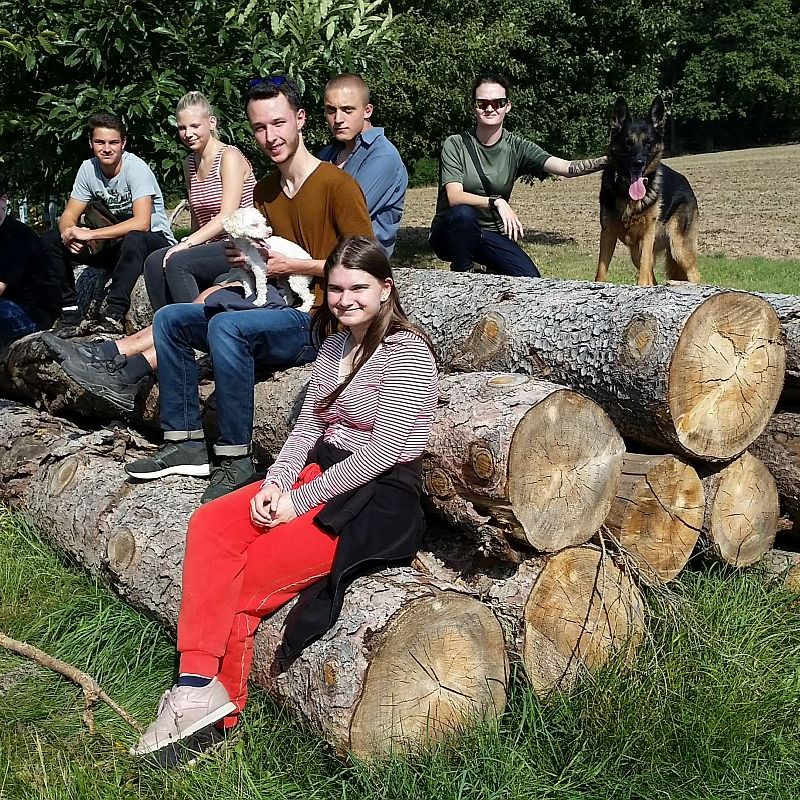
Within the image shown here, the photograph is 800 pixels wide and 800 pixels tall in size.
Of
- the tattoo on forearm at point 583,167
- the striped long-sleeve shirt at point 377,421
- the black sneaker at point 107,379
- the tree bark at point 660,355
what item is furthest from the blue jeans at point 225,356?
the tattoo on forearm at point 583,167

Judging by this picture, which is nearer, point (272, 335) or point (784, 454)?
point (784, 454)

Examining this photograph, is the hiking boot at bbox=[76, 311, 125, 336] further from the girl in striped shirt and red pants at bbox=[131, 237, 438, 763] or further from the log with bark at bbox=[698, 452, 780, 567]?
the log with bark at bbox=[698, 452, 780, 567]

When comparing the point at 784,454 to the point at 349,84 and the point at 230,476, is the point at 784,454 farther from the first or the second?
the point at 349,84

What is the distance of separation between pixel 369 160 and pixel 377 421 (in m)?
2.32

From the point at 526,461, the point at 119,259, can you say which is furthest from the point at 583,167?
the point at 119,259

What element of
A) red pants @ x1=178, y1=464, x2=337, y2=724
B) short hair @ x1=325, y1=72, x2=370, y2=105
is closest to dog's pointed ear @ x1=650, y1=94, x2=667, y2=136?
short hair @ x1=325, y1=72, x2=370, y2=105

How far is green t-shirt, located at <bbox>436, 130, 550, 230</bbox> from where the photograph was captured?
6.14m

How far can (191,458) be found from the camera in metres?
4.25

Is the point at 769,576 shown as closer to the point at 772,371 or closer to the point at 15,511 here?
the point at 772,371

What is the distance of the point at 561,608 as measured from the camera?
3252 millimetres

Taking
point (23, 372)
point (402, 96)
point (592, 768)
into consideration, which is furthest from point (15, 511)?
point (402, 96)

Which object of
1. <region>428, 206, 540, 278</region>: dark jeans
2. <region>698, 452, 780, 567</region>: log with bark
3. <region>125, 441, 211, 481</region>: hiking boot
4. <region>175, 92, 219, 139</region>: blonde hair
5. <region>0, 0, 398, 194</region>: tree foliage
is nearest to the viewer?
<region>698, 452, 780, 567</region>: log with bark

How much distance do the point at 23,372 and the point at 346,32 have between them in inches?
155

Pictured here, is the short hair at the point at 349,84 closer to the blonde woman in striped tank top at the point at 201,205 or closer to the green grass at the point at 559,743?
the blonde woman in striped tank top at the point at 201,205
